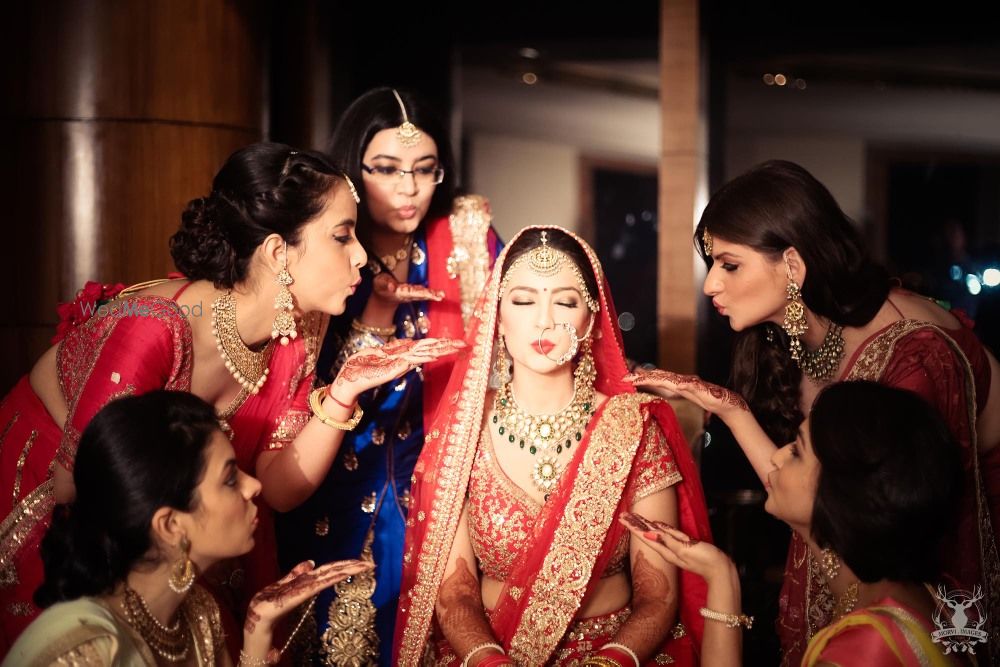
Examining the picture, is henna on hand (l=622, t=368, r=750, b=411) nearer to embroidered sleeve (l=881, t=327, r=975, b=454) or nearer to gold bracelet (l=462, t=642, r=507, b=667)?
embroidered sleeve (l=881, t=327, r=975, b=454)

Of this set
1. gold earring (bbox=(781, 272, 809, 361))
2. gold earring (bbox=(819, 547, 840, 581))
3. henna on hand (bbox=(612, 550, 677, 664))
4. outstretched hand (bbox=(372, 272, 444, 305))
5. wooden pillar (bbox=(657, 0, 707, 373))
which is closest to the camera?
gold earring (bbox=(819, 547, 840, 581))

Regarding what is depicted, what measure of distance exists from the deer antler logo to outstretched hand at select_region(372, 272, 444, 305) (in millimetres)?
1573

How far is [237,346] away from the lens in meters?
2.72

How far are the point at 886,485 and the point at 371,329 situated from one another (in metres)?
1.69

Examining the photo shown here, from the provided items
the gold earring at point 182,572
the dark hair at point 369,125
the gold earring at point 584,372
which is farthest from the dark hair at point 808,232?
the gold earring at point 182,572

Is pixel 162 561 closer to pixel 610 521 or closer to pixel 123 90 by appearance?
pixel 610 521

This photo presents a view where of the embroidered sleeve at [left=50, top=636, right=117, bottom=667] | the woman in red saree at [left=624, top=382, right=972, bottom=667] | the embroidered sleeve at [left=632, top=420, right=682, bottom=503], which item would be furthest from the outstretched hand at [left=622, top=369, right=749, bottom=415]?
the embroidered sleeve at [left=50, top=636, right=117, bottom=667]

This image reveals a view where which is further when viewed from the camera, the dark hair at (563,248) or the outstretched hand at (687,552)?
the dark hair at (563,248)

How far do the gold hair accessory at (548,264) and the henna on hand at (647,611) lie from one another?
2.15 feet

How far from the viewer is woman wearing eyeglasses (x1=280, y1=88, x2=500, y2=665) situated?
3.19 meters

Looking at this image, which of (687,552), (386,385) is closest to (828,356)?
(687,552)

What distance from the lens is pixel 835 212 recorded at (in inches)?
109

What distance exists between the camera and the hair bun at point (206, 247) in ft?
8.84

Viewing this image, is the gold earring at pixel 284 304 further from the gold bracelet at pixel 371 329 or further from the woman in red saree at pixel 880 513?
the woman in red saree at pixel 880 513
